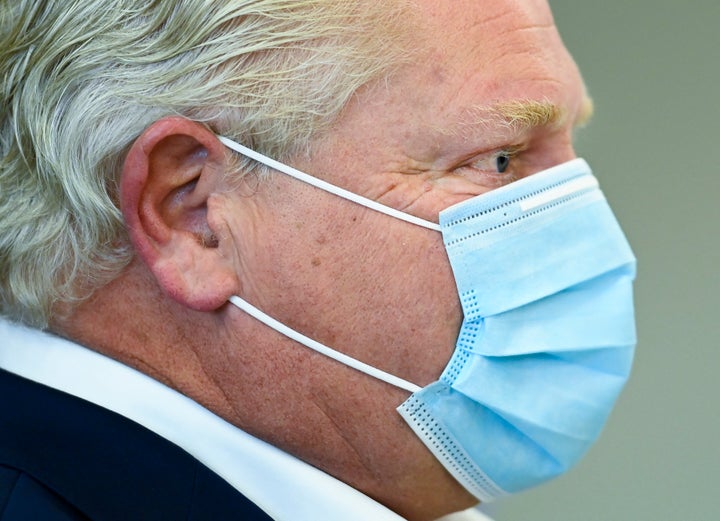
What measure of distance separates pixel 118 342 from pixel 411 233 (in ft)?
1.31

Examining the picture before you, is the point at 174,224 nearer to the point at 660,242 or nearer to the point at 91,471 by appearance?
the point at 91,471

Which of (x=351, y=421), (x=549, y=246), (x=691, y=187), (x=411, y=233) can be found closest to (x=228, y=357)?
(x=351, y=421)

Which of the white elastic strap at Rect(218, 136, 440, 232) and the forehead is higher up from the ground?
the forehead

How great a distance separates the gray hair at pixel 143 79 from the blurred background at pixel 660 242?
132 centimetres

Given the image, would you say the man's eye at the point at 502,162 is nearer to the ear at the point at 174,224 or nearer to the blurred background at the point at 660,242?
the ear at the point at 174,224

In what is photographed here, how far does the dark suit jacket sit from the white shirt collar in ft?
0.18

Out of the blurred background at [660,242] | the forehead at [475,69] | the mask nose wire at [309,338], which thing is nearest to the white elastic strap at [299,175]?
the mask nose wire at [309,338]

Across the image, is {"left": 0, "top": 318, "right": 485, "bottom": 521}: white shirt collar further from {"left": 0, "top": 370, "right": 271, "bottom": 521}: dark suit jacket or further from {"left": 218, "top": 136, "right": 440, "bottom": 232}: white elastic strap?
{"left": 218, "top": 136, "right": 440, "bottom": 232}: white elastic strap

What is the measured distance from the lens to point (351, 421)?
4.06ft

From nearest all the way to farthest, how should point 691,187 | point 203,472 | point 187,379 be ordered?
1. point 203,472
2. point 187,379
3. point 691,187

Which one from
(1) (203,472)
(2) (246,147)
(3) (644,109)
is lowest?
(1) (203,472)

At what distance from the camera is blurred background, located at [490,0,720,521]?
2.31 metres

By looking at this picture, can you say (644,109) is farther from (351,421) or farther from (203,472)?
(203,472)

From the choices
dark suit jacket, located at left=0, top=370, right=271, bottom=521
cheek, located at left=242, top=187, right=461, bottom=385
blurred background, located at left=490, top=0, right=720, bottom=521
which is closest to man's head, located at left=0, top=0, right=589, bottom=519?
cheek, located at left=242, top=187, right=461, bottom=385
